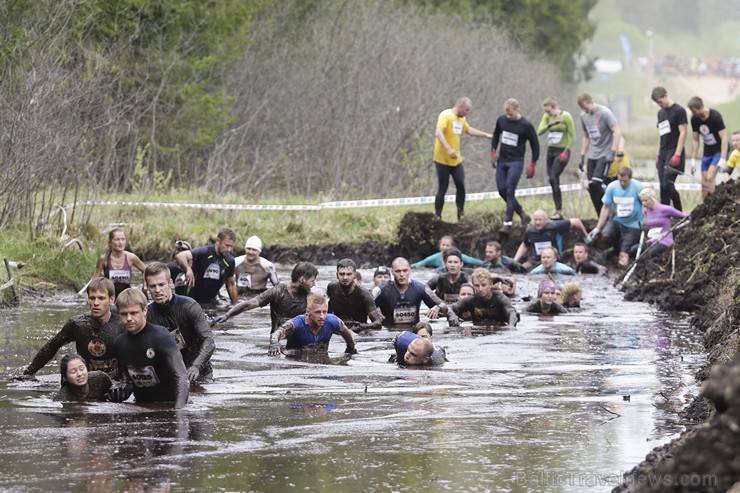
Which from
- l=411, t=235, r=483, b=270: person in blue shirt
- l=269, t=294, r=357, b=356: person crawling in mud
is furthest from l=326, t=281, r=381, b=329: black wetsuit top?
l=411, t=235, r=483, b=270: person in blue shirt

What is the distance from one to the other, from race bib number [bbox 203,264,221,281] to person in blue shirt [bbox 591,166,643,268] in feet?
27.0

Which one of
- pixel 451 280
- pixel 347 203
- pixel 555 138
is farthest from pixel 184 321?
pixel 347 203

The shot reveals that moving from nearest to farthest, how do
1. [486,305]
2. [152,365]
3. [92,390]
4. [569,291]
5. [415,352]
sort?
[152,365], [92,390], [415,352], [486,305], [569,291]

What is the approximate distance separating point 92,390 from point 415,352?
402cm

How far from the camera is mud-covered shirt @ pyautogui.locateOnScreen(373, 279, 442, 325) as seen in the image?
1855 cm

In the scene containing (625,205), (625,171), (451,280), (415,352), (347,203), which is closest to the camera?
(415,352)

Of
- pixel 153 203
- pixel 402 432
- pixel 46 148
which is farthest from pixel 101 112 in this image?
pixel 402 432

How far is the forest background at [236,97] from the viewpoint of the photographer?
23609 mm

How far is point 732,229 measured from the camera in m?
Answer: 20.2

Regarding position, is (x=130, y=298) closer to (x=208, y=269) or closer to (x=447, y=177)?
(x=208, y=269)

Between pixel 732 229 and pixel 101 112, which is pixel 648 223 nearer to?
pixel 732 229

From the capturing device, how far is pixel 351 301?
1786cm

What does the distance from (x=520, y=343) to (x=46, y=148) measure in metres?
9.83

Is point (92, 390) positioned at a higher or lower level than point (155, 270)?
lower
